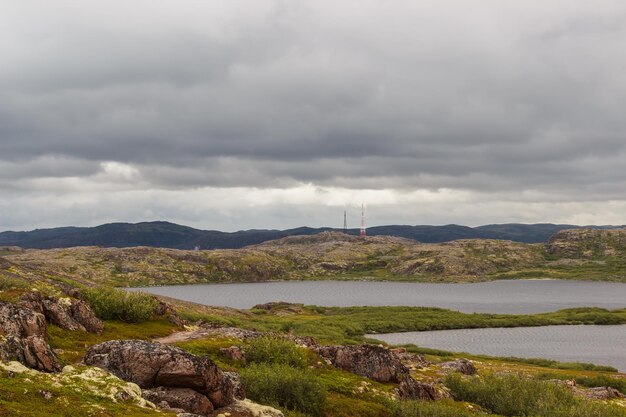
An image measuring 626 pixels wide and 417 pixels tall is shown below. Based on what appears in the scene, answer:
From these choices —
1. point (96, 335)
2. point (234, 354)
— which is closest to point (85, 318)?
point (96, 335)

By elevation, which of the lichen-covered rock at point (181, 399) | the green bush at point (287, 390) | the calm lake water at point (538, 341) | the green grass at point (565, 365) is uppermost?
the lichen-covered rock at point (181, 399)

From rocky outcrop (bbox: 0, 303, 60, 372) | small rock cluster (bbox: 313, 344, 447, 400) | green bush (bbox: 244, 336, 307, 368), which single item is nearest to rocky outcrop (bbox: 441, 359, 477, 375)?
small rock cluster (bbox: 313, 344, 447, 400)

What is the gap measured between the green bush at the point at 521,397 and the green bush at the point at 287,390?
1730 cm

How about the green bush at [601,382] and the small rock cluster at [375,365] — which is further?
the green bush at [601,382]

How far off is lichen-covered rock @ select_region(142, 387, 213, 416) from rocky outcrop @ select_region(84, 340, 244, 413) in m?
0.22

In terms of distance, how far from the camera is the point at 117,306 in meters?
49.9

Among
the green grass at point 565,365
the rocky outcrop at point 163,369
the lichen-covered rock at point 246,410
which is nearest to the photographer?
the lichen-covered rock at point 246,410

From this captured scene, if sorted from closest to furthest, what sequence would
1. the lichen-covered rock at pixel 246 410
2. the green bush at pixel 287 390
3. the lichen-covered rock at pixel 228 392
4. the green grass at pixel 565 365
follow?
the lichen-covered rock at pixel 246 410 < the lichen-covered rock at pixel 228 392 < the green bush at pixel 287 390 < the green grass at pixel 565 365

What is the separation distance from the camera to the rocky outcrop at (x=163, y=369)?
2834 cm

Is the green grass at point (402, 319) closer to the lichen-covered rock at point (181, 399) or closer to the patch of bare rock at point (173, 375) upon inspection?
the patch of bare rock at point (173, 375)

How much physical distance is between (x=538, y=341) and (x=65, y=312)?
114378 millimetres

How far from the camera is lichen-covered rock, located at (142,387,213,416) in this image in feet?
87.5

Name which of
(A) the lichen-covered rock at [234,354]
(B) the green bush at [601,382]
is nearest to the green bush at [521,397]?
(A) the lichen-covered rock at [234,354]

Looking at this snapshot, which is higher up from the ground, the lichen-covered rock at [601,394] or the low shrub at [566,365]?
the lichen-covered rock at [601,394]
